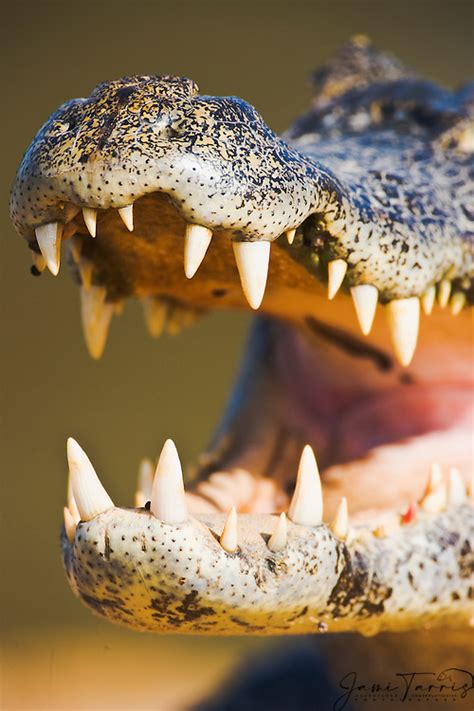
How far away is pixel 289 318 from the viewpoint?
1.92m

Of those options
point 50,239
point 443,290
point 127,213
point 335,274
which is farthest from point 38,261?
point 443,290

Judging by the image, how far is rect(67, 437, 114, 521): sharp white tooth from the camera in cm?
120

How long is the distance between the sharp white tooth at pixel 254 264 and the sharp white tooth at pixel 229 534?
0.29m

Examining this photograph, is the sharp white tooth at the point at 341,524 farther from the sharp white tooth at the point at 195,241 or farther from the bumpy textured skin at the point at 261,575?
the sharp white tooth at the point at 195,241

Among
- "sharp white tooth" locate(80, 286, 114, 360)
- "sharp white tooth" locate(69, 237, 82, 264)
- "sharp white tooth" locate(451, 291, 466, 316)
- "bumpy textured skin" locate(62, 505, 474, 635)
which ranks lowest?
"bumpy textured skin" locate(62, 505, 474, 635)

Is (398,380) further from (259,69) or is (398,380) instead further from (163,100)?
(259,69)

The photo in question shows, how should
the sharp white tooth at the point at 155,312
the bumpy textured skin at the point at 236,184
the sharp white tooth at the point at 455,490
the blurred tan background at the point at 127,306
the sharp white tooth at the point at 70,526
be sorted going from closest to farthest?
1. the bumpy textured skin at the point at 236,184
2. the sharp white tooth at the point at 70,526
3. the sharp white tooth at the point at 455,490
4. the sharp white tooth at the point at 155,312
5. the blurred tan background at the point at 127,306

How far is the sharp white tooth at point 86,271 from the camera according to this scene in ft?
4.88

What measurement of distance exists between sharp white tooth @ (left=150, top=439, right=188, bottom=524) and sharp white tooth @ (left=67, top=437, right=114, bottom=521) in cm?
8

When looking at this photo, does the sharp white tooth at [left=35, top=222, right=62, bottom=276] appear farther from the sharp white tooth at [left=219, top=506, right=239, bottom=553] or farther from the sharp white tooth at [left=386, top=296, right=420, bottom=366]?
the sharp white tooth at [left=386, top=296, right=420, bottom=366]

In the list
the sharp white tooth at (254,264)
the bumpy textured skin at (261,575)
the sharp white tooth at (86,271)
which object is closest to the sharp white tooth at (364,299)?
the sharp white tooth at (254,264)

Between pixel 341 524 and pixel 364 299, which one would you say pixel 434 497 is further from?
pixel 364 299

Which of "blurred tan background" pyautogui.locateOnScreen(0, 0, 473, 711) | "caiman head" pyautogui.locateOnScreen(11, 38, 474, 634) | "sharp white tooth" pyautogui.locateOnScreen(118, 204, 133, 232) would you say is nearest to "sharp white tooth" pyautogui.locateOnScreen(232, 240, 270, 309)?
"caiman head" pyautogui.locateOnScreen(11, 38, 474, 634)

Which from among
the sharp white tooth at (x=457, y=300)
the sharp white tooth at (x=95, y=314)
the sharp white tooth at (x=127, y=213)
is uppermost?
the sharp white tooth at (x=127, y=213)
